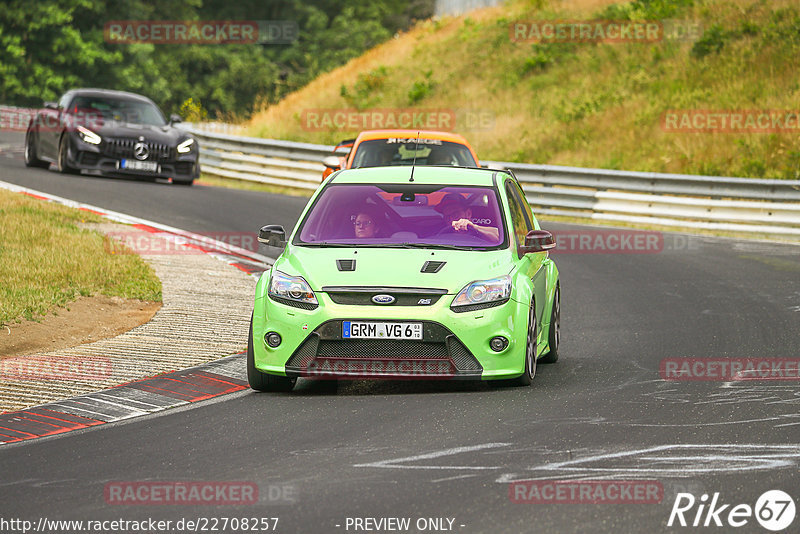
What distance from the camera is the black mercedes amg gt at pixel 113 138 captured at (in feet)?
77.5

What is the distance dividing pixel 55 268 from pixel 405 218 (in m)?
5.16

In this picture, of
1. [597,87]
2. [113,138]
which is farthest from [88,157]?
[597,87]

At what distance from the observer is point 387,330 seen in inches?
334

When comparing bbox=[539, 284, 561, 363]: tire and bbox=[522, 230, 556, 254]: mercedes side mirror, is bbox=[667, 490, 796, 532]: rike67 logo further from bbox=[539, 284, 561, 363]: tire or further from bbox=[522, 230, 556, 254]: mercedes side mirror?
bbox=[539, 284, 561, 363]: tire

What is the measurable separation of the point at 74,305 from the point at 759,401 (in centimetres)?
662

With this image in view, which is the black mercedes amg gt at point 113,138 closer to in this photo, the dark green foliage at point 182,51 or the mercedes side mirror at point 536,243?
the mercedes side mirror at point 536,243

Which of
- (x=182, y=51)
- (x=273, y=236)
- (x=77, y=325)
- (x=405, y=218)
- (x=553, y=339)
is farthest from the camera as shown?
(x=182, y=51)

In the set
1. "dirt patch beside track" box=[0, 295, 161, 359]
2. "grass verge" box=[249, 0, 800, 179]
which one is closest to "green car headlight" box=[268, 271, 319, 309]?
"dirt patch beside track" box=[0, 295, 161, 359]

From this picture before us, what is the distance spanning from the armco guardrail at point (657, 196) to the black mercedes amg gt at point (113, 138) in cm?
366

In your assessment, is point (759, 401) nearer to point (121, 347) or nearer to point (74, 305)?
point (121, 347)

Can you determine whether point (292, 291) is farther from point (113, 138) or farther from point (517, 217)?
point (113, 138)

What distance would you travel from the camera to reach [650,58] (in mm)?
33250

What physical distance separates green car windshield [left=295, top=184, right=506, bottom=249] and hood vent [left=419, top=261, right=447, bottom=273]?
0.33 m

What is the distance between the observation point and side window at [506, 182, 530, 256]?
9.70 metres
